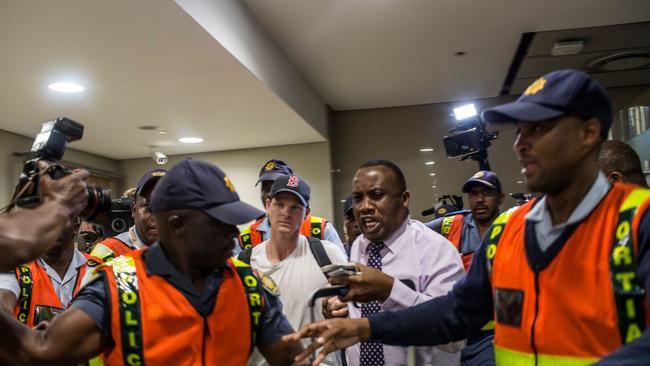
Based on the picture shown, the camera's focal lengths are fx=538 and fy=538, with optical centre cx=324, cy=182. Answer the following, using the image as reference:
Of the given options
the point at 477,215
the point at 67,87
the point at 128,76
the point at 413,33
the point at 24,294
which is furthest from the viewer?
the point at 413,33

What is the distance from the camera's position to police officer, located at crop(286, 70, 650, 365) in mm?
1171

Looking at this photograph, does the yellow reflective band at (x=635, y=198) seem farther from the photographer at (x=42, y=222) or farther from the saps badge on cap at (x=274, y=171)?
the saps badge on cap at (x=274, y=171)

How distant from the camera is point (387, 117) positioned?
7.25 metres

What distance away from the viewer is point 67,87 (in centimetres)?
416

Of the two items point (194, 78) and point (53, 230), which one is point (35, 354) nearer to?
point (53, 230)

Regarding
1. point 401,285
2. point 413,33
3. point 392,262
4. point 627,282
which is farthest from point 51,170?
point 413,33

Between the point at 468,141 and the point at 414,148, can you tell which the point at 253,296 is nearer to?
the point at 468,141

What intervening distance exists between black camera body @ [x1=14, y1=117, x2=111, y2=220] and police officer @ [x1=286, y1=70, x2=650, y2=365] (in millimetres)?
674

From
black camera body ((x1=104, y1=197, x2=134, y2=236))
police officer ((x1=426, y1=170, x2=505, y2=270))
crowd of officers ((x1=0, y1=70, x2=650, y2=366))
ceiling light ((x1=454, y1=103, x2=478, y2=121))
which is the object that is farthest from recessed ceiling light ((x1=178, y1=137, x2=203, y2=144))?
crowd of officers ((x1=0, y1=70, x2=650, y2=366))

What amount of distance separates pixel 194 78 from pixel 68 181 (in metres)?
2.86

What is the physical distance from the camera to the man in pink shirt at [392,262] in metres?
1.87

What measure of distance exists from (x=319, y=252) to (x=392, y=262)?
0.54 metres

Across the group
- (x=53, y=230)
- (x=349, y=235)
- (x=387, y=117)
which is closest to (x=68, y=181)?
(x=53, y=230)

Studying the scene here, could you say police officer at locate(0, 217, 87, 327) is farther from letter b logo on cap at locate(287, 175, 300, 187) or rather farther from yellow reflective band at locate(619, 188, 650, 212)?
yellow reflective band at locate(619, 188, 650, 212)
